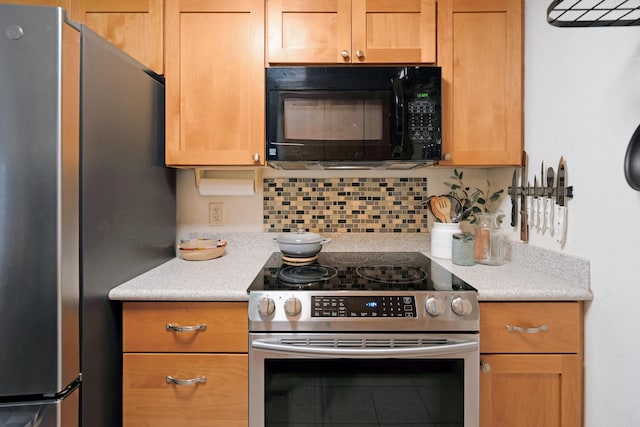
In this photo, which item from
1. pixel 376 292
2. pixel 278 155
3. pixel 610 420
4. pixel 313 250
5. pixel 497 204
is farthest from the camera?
pixel 497 204

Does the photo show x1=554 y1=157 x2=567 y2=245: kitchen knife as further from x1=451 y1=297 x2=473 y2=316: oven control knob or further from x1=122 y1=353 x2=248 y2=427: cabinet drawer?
x1=122 y1=353 x2=248 y2=427: cabinet drawer

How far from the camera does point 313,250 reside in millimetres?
1480

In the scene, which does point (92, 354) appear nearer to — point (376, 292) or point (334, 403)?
point (334, 403)

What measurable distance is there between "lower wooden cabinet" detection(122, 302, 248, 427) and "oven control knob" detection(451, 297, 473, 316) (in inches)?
27.8

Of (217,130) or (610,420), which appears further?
(217,130)

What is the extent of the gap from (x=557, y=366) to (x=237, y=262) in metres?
1.32

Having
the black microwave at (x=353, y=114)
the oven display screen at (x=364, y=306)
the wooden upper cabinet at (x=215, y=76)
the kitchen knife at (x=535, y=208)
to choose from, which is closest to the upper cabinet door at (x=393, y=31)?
the black microwave at (x=353, y=114)

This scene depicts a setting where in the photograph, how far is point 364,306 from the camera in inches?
42.8

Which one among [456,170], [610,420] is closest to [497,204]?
[456,170]

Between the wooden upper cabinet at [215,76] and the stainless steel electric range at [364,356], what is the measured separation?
731 mm

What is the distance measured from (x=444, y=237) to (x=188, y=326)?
1.19m

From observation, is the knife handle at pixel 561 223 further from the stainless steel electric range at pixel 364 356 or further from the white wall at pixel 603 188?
the stainless steel electric range at pixel 364 356

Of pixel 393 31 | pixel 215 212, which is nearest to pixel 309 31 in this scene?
pixel 393 31

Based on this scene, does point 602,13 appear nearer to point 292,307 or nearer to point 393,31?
point 393,31
